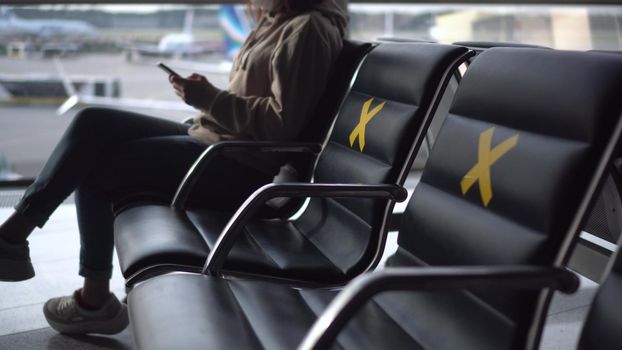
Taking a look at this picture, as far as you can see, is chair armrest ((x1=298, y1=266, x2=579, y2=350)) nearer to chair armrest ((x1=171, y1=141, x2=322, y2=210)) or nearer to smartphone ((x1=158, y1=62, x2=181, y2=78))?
chair armrest ((x1=171, y1=141, x2=322, y2=210))

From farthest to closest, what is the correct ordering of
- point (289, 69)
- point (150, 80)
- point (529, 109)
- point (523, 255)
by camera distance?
point (150, 80)
point (289, 69)
point (529, 109)
point (523, 255)

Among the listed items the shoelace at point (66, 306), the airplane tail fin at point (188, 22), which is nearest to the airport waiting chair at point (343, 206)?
the shoelace at point (66, 306)

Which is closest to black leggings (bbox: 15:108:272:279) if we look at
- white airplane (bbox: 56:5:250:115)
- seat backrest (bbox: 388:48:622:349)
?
seat backrest (bbox: 388:48:622:349)

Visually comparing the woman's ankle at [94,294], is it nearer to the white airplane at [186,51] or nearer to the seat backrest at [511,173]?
the seat backrest at [511,173]

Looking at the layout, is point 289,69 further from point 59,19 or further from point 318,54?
point 59,19

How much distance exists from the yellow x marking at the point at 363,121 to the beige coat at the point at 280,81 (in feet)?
0.69

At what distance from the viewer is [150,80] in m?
7.39

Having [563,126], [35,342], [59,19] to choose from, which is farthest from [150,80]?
[563,126]

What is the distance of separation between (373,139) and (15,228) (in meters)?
0.88

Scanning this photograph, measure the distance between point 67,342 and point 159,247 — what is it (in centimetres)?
64

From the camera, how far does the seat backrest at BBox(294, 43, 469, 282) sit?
135cm

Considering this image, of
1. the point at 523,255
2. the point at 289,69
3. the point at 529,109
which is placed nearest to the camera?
the point at 523,255

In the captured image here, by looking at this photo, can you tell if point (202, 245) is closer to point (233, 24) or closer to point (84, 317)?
point (84, 317)

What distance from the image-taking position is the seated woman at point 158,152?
1.68 meters
